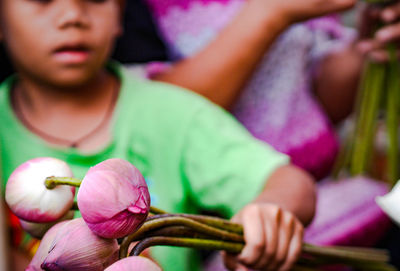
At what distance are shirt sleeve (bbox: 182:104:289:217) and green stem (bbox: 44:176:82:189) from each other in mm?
344

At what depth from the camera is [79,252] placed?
238 millimetres

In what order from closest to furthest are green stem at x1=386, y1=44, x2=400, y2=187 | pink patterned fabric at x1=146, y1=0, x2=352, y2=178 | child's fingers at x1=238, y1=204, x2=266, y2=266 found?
child's fingers at x1=238, y1=204, x2=266, y2=266 < green stem at x1=386, y1=44, x2=400, y2=187 < pink patterned fabric at x1=146, y1=0, x2=352, y2=178

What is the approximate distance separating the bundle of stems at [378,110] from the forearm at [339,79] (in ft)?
0.53

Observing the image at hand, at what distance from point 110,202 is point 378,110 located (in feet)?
2.09

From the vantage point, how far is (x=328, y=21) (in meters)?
1.02

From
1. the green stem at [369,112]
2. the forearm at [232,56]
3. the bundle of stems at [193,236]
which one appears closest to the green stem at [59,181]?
the bundle of stems at [193,236]

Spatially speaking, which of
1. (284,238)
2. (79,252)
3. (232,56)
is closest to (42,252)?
(79,252)

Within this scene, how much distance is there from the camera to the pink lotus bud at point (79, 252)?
0.24 metres

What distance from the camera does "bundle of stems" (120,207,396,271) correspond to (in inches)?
11.0

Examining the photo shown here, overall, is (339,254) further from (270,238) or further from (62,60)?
(62,60)

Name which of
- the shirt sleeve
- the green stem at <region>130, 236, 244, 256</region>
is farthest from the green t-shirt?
the green stem at <region>130, 236, 244, 256</region>

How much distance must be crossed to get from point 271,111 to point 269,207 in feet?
1.47

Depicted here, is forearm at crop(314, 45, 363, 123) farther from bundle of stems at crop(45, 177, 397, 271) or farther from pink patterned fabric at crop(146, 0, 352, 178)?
bundle of stems at crop(45, 177, 397, 271)

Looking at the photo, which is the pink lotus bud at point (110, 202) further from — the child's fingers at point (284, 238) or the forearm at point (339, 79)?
the forearm at point (339, 79)
